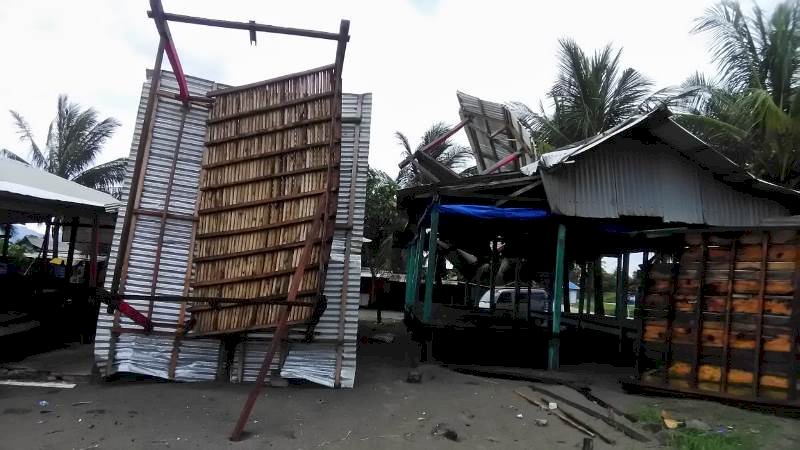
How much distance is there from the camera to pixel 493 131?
47.2 feet

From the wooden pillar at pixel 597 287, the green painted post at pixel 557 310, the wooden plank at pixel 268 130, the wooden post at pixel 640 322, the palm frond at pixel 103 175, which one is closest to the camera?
the wooden plank at pixel 268 130

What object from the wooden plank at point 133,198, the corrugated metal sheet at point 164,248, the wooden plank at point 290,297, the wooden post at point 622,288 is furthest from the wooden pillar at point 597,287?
the wooden plank at point 133,198

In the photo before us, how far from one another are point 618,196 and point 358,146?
4.50m

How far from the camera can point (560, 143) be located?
16953 mm

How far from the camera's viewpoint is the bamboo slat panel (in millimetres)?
6445

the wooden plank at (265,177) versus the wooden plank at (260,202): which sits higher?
the wooden plank at (265,177)

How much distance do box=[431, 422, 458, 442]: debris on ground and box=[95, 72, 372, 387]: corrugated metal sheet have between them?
171 cm

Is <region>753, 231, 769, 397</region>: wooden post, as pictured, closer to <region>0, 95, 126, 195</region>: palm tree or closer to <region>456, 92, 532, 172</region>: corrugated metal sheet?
<region>456, 92, 532, 172</region>: corrugated metal sheet

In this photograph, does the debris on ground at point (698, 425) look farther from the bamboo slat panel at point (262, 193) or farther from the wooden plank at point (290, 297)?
the wooden plank at point (290, 297)

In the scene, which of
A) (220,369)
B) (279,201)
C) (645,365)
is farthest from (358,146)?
(645,365)

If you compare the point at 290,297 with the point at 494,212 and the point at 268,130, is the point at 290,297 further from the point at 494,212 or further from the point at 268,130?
the point at 494,212

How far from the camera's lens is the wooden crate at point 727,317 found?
620 centimetres

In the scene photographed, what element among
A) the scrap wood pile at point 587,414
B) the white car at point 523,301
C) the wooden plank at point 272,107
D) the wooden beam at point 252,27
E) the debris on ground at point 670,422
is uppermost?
the wooden beam at point 252,27

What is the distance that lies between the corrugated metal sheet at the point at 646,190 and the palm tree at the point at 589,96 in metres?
6.66
